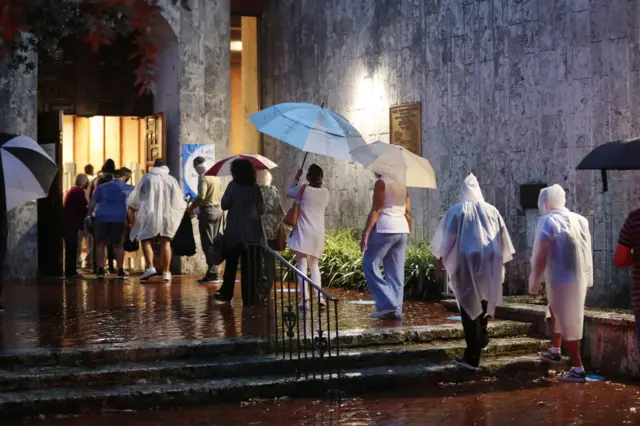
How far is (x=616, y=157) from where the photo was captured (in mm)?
9492

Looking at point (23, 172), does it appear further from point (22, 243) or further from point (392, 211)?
point (22, 243)

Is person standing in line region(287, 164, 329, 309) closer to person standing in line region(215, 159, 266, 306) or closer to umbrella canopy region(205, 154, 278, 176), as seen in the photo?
person standing in line region(215, 159, 266, 306)

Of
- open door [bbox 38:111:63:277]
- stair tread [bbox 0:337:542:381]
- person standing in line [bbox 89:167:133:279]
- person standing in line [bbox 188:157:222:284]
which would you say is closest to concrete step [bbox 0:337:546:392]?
stair tread [bbox 0:337:542:381]

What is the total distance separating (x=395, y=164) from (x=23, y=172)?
409 cm

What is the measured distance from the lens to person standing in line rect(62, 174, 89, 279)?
57.9ft

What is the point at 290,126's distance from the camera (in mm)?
12055

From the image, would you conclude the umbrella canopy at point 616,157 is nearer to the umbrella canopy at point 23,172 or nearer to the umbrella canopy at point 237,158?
the umbrella canopy at point 237,158

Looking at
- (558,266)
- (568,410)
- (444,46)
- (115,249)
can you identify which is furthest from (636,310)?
(115,249)

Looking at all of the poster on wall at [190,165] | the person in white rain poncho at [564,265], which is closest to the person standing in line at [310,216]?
the person in white rain poncho at [564,265]

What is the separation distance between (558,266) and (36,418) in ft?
15.9

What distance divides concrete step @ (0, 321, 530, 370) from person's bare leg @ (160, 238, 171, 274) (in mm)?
6516

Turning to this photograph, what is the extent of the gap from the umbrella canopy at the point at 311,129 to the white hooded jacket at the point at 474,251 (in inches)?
71.9

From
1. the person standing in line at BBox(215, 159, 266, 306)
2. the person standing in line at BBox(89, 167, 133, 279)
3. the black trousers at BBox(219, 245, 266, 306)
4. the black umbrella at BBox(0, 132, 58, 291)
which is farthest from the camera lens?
A: the person standing in line at BBox(89, 167, 133, 279)

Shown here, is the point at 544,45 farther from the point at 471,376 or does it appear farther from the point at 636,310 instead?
the point at 636,310
